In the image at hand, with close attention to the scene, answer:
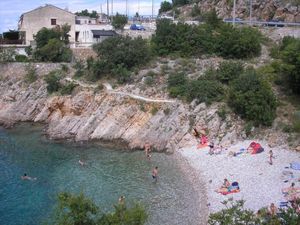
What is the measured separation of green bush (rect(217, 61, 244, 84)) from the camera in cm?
5288

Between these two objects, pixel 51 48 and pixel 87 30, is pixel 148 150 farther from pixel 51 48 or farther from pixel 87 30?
pixel 87 30

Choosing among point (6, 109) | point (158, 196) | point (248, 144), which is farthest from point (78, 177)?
point (6, 109)

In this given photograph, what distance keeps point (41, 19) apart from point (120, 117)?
131 ft

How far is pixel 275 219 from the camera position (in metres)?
19.9

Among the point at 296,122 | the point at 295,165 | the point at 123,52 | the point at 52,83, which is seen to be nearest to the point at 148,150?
the point at 296,122

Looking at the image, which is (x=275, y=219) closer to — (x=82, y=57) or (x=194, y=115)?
(x=194, y=115)

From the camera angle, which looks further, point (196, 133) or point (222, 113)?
point (222, 113)

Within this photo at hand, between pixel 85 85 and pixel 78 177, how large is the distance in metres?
23.3

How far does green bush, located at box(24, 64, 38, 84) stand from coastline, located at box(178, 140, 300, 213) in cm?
3160

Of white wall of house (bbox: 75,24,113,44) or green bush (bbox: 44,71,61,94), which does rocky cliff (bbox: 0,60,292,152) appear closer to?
green bush (bbox: 44,71,61,94)

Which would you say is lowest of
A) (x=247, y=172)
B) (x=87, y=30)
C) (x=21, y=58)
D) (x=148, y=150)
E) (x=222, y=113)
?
(x=148, y=150)

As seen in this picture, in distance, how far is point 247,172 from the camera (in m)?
36.8

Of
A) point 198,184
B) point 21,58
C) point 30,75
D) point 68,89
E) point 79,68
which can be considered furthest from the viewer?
point 21,58

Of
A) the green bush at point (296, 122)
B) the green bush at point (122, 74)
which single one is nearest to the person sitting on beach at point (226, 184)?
the green bush at point (296, 122)
